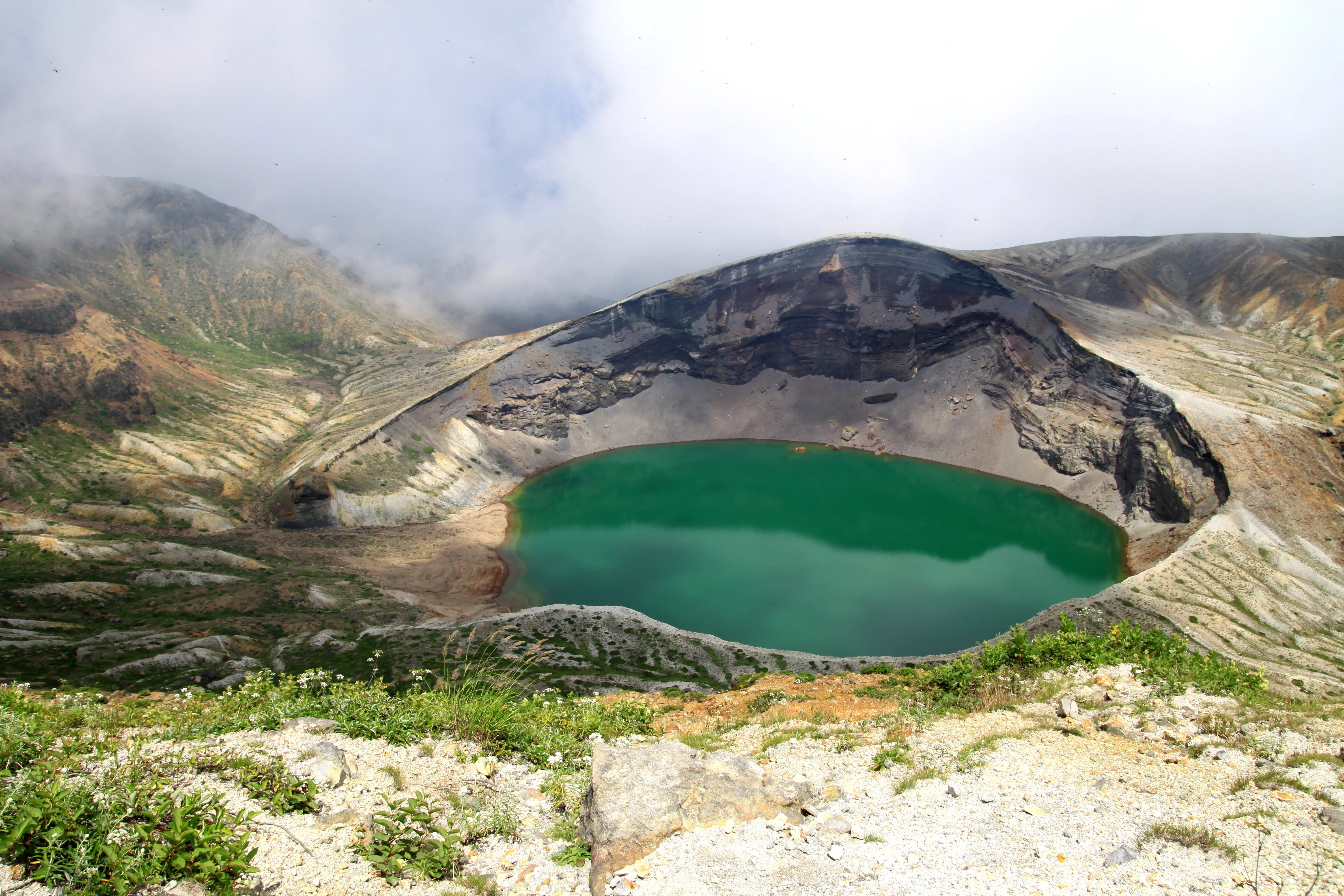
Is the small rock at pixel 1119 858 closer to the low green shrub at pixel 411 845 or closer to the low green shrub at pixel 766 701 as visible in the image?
the low green shrub at pixel 411 845

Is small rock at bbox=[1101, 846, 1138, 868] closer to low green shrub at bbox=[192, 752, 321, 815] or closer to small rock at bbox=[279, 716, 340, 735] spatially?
low green shrub at bbox=[192, 752, 321, 815]

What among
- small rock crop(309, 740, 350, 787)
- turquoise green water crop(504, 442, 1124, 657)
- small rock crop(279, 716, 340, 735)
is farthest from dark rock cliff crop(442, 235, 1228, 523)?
small rock crop(309, 740, 350, 787)

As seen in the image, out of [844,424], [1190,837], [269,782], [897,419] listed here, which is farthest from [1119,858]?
[844,424]

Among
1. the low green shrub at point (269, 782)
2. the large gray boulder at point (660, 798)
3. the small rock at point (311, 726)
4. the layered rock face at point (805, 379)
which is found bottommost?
the large gray boulder at point (660, 798)

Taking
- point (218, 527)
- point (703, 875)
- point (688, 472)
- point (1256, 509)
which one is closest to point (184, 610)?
point (218, 527)

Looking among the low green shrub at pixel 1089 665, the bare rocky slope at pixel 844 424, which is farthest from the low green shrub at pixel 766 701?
the bare rocky slope at pixel 844 424

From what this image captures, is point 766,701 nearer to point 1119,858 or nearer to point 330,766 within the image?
point 1119,858

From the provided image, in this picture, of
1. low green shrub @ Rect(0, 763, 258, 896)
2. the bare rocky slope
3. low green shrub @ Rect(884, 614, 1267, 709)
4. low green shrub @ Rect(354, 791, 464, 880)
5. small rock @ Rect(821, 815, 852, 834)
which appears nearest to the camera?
low green shrub @ Rect(0, 763, 258, 896)
